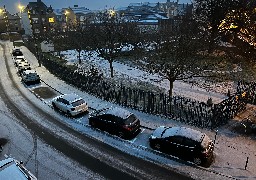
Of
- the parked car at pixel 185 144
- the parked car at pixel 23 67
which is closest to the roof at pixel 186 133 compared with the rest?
the parked car at pixel 185 144

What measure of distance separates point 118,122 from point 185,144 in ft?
15.5

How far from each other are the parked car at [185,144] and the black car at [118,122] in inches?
66.9

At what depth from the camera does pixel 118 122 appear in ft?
56.6

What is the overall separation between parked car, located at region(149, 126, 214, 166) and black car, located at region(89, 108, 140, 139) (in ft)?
5.57

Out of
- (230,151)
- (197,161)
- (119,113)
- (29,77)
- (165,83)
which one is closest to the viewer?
(197,161)

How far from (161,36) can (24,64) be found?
24.9m

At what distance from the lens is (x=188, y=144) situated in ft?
47.9

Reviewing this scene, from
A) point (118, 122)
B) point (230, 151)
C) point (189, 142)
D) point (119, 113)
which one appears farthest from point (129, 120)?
point (230, 151)

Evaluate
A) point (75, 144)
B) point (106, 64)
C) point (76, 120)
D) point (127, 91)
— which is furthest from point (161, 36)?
point (75, 144)

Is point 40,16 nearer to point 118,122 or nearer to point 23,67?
point 23,67

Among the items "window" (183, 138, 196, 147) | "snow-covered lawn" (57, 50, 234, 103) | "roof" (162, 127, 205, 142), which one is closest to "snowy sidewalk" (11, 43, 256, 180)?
"window" (183, 138, 196, 147)

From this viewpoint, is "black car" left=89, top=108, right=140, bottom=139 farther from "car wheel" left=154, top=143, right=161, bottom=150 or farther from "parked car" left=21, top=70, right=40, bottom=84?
"parked car" left=21, top=70, right=40, bottom=84

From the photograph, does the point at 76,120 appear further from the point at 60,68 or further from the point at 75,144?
the point at 60,68

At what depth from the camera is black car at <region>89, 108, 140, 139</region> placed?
17047 millimetres
